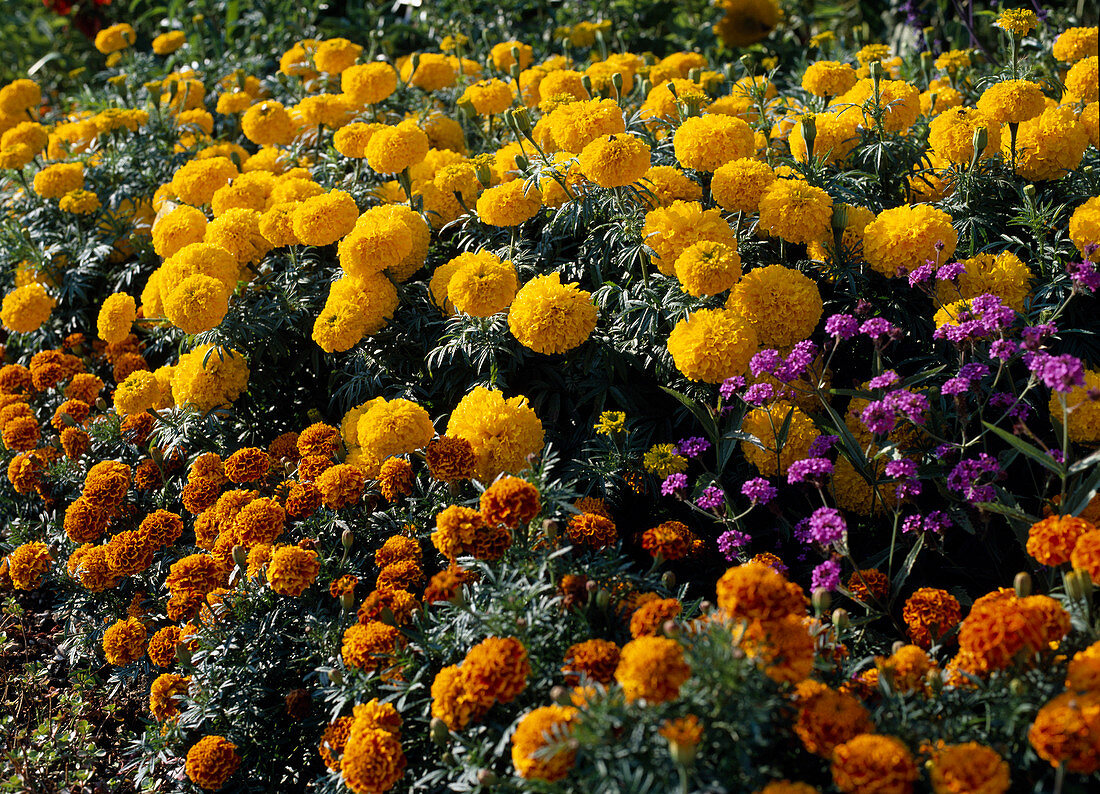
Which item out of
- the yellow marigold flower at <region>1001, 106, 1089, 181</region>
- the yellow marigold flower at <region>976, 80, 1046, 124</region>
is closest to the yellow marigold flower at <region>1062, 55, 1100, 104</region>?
the yellow marigold flower at <region>1001, 106, 1089, 181</region>

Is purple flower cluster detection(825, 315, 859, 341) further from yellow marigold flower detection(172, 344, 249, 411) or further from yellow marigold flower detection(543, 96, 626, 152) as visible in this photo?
yellow marigold flower detection(172, 344, 249, 411)

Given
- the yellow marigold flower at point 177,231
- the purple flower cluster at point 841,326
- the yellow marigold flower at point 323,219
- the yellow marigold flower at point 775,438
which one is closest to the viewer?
the purple flower cluster at point 841,326

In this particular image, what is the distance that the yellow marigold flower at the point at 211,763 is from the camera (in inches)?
83.2

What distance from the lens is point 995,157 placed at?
304cm

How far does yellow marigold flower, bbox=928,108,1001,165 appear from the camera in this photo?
2867 mm

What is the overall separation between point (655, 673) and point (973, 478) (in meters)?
1.09

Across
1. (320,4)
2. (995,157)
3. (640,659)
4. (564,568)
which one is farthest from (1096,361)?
(320,4)

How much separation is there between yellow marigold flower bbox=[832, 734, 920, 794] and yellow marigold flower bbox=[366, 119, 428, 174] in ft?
8.06

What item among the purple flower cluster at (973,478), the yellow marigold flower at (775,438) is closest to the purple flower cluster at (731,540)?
the yellow marigold flower at (775,438)

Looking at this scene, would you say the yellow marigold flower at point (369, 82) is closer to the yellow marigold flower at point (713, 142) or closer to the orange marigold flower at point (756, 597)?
the yellow marigold flower at point (713, 142)

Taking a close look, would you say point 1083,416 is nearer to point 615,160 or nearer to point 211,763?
point 615,160

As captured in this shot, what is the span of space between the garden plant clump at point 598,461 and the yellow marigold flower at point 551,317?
0.01m

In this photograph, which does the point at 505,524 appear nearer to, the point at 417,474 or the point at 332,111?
the point at 417,474

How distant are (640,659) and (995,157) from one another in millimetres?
2325
